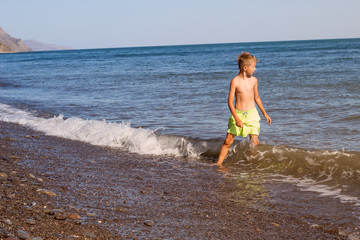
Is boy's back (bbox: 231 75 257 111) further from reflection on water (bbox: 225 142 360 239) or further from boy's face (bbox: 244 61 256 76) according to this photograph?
reflection on water (bbox: 225 142 360 239)

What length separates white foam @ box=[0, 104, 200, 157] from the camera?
7.01 metres

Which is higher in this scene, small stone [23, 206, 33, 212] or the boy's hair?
the boy's hair

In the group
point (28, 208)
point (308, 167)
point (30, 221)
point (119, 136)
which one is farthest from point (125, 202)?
point (119, 136)

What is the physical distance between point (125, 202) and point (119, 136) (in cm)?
365

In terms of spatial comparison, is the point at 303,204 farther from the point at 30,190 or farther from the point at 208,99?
the point at 208,99

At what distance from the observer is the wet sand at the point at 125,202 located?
3217 mm

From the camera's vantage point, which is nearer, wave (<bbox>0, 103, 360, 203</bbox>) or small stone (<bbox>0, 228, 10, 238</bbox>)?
small stone (<bbox>0, 228, 10, 238</bbox>)

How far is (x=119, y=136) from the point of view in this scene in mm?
7582

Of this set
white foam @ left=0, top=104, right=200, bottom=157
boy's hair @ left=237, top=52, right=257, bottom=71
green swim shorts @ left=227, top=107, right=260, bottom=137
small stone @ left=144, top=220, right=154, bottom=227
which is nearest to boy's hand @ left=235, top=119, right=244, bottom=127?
green swim shorts @ left=227, top=107, right=260, bottom=137

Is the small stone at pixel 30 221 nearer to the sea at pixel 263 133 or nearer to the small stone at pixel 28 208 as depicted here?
the small stone at pixel 28 208

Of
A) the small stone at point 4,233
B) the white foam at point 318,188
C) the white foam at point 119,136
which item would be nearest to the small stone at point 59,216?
the small stone at point 4,233

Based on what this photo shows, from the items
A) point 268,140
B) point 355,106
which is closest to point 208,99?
point 355,106

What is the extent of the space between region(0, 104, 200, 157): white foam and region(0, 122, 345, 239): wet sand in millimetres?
777

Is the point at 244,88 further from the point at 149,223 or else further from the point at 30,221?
the point at 30,221
